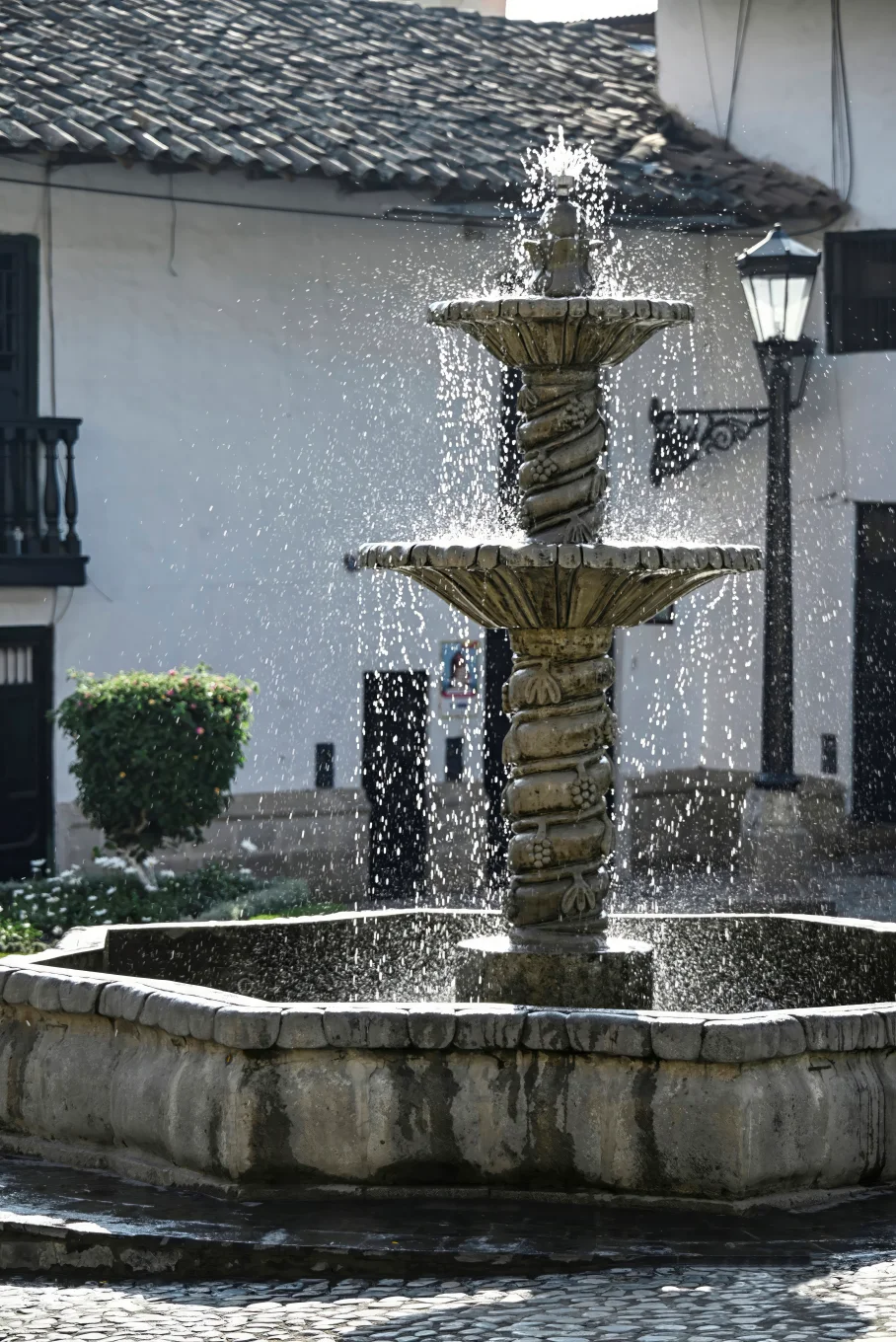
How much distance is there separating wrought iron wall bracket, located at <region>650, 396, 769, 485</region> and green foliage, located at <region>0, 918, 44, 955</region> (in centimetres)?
678

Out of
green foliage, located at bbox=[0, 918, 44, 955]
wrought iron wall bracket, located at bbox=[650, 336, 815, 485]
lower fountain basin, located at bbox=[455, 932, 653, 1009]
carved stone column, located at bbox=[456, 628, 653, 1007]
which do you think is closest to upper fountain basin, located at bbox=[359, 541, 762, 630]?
carved stone column, located at bbox=[456, 628, 653, 1007]

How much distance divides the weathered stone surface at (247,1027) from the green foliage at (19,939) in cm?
620

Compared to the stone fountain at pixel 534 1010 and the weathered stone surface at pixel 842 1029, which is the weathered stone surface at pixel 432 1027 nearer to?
the stone fountain at pixel 534 1010

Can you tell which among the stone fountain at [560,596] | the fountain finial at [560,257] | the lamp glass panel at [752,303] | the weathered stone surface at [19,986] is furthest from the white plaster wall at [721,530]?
the weathered stone surface at [19,986]

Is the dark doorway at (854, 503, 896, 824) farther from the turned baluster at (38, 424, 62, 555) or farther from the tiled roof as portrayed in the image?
the turned baluster at (38, 424, 62, 555)

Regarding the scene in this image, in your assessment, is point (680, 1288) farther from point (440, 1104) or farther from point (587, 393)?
point (587, 393)

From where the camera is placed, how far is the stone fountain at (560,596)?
7.98m

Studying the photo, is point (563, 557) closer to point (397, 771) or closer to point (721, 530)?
point (397, 771)

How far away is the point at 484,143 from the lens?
17.7m

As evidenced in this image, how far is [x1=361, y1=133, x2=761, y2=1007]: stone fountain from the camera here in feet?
26.2

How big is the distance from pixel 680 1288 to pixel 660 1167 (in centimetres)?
83

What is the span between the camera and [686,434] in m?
18.4

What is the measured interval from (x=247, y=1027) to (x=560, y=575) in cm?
193

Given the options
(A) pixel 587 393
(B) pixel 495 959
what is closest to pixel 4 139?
(A) pixel 587 393
